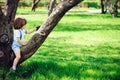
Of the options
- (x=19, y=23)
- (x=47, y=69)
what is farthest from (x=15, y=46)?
(x=47, y=69)

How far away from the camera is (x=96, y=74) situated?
7.77 metres

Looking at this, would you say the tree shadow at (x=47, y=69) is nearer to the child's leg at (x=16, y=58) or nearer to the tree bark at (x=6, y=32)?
the child's leg at (x=16, y=58)

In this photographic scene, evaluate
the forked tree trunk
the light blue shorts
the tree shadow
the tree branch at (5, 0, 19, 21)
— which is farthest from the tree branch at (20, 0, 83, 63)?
the tree branch at (5, 0, 19, 21)

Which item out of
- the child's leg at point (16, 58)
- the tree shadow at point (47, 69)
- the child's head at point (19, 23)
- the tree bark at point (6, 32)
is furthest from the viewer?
the child's head at point (19, 23)

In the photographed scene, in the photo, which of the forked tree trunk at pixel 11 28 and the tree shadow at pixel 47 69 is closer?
the forked tree trunk at pixel 11 28

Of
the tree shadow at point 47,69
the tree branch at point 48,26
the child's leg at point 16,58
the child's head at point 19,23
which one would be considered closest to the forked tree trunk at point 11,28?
the tree branch at point 48,26

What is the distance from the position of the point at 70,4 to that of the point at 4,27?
1.47 meters

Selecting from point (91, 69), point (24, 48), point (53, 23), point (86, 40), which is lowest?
point (86, 40)

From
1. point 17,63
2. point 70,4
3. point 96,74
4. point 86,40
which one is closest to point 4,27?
point 17,63

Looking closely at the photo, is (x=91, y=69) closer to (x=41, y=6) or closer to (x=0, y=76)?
(x=0, y=76)

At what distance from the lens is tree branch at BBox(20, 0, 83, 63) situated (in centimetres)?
749

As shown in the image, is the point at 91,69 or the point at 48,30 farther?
the point at 91,69

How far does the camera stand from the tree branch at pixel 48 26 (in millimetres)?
7488

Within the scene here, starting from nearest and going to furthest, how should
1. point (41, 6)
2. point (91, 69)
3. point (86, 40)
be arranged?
point (91, 69) → point (86, 40) → point (41, 6)
